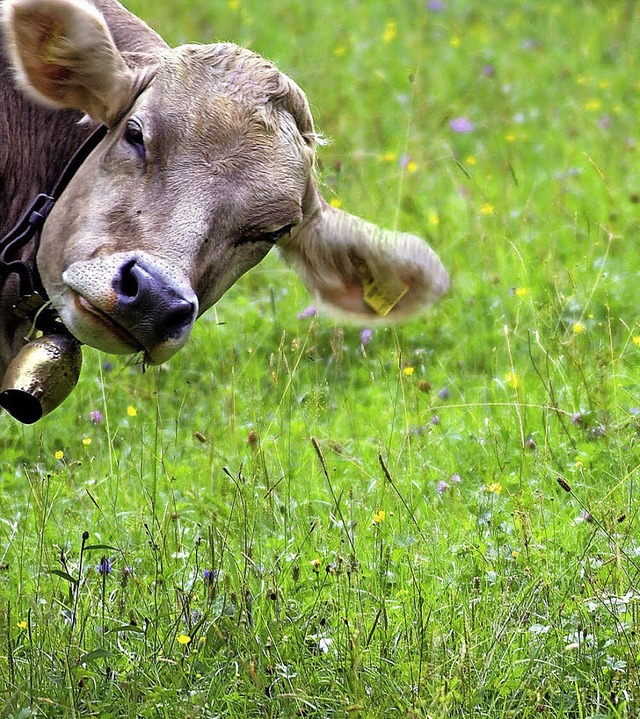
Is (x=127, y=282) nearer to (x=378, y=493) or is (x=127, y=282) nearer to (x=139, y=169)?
(x=139, y=169)

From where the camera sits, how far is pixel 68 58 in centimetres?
387

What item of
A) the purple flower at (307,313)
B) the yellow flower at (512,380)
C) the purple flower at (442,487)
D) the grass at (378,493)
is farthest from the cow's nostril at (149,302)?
the purple flower at (307,313)

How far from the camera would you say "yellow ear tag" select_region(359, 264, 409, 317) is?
451 centimetres

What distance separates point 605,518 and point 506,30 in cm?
679

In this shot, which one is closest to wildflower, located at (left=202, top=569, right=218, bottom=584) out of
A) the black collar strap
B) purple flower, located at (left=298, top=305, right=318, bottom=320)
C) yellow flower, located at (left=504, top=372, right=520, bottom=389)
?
the black collar strap

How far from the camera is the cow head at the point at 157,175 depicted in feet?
11.9

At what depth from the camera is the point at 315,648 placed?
3.92 metres

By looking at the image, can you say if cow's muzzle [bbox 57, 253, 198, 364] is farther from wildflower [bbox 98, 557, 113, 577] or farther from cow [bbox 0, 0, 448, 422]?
wildflower [bbox 98, 557, 113, 577]

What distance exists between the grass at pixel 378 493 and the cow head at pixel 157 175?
0.63 metres

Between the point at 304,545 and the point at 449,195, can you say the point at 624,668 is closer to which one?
the point at 304,545

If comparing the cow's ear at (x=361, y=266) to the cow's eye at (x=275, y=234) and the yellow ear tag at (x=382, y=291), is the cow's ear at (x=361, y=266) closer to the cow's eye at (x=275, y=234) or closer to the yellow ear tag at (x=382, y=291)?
the yellow ear tag at (x=382, y=291)

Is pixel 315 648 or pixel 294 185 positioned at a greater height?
pixel 294 185

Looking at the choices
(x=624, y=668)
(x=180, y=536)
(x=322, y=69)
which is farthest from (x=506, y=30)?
(x=624, y=668)

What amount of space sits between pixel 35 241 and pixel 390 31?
6754 millimetres
